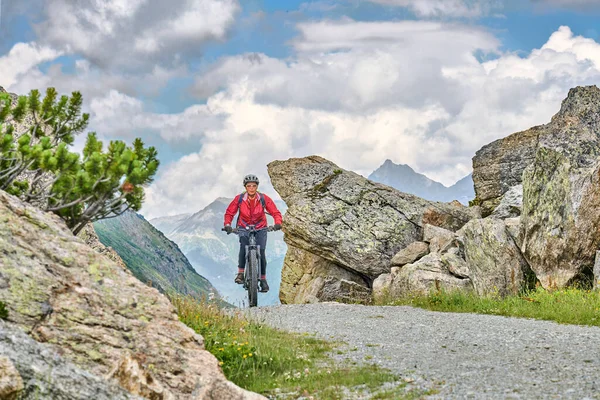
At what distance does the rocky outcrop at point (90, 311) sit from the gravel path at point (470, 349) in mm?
3564

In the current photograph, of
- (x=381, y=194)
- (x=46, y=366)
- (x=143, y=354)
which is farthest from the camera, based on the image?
(x=381, y=194)

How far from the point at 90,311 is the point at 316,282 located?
19.8 m

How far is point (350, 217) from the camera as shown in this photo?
1173 inches

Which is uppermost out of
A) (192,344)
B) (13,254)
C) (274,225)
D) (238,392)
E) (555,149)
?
(555,149)

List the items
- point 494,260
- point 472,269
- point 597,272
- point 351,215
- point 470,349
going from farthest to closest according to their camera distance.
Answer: point 351,215, point 472,269, point 494,260, point 597,272, point 470,349

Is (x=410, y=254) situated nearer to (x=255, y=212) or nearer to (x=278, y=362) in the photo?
(x=255, y=212)

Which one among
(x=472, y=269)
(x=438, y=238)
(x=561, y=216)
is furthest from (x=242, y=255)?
(x=561, y=216)

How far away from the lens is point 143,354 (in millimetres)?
8195

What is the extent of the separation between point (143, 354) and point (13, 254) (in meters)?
2.29

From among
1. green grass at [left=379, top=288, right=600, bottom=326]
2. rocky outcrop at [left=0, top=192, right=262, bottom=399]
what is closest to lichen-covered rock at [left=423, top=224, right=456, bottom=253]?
green grass at [left=379, top=288, right=600, bottom=326]

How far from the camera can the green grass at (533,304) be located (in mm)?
15947

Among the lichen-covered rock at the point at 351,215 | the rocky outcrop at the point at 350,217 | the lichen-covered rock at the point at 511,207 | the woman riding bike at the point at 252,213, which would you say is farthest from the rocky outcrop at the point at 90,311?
the lichen-covered rock at the point at 511,207

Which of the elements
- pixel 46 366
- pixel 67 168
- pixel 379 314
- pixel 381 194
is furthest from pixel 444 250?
pixel 46 366

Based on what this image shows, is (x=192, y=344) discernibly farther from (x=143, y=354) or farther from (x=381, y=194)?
(x=381, y=194)
